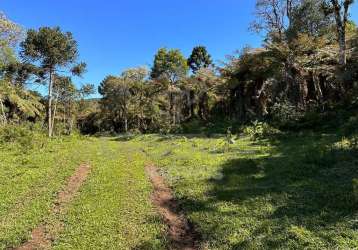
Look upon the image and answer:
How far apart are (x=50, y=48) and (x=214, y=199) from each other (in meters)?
25.7

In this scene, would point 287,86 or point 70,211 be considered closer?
point 70,211

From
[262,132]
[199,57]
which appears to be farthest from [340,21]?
[199,57]

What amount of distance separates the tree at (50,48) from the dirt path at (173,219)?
2243 centimetres

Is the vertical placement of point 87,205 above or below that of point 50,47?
below

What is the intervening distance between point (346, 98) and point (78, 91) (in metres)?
33.6

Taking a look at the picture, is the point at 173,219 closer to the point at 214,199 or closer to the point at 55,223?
the point at 214,199

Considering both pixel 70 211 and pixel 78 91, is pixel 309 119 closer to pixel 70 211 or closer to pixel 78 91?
pixel 70 211

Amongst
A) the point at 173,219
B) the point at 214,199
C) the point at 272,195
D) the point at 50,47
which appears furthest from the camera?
the point at 50,47

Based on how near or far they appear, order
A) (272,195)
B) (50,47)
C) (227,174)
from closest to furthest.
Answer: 1. (272,195)
2. (227,174)
3. (50,47)

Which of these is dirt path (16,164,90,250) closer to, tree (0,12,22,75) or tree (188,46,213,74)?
tree (0,12,22,75)

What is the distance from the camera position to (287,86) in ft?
96.6

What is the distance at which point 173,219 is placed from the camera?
8938 mm

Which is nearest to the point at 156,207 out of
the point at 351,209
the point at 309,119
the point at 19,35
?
the point at 351,209

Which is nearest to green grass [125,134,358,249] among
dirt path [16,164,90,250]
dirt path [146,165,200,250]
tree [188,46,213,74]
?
dirt path [146,165,200,250]
